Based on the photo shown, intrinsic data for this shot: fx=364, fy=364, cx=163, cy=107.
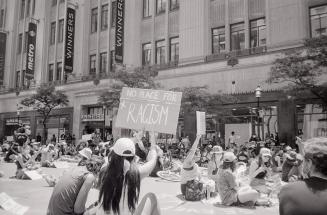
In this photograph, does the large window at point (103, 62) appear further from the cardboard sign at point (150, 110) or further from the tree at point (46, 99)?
the cardboard sign at point (150, 110)

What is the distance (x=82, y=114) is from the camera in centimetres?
3544

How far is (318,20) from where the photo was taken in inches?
899

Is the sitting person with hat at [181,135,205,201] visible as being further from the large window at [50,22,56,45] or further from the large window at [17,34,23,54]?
the large window at [17,34,23,54]

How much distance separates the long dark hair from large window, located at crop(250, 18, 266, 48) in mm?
22788

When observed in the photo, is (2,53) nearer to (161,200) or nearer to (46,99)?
(46,99)

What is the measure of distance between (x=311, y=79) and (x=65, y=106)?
25.6 m

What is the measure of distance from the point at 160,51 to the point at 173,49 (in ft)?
4.86

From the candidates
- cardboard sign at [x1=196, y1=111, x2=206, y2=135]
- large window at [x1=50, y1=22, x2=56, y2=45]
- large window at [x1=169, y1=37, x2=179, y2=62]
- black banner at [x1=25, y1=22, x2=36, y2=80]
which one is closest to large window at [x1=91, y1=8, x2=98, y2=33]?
large window at [x1=50, y1=22, x2=56, y2=45]

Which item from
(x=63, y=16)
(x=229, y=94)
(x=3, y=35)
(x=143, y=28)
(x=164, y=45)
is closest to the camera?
(x=229, y=94)

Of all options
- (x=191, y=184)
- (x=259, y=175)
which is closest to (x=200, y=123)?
(x=191, y=184)

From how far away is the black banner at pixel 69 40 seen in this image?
36469 millimetres

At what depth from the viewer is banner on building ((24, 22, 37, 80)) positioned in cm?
4053

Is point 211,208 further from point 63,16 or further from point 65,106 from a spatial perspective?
point 63,16

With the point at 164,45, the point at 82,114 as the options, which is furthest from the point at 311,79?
the point at 82,114
